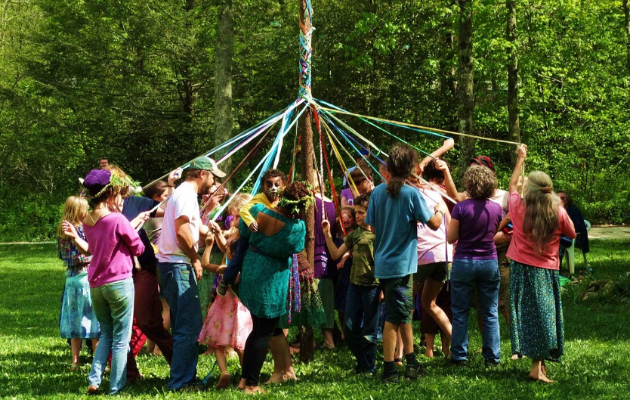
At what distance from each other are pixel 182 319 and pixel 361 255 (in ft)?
4.95

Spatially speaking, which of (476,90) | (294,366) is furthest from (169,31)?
(294,366)

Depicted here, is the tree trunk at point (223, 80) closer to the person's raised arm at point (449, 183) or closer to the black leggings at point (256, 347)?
the person's raised arm at point (449, 183)

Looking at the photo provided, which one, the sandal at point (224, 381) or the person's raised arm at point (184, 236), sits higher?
the person's raised arm at point (184, 236)

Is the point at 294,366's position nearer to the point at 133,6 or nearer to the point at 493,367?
the point at 493,367

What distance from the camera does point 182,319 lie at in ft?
17.1

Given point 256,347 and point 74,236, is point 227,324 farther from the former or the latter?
point 74,236

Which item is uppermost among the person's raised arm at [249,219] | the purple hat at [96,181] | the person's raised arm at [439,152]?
the person's raised arm at [439,152]

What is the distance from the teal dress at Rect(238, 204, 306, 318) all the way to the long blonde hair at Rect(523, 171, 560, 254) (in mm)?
1697

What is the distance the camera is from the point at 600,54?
19.7 m

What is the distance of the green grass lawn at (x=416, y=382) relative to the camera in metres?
4.98

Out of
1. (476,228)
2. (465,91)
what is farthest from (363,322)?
(465,91)

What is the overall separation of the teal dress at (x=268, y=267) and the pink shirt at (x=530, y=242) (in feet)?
5.42

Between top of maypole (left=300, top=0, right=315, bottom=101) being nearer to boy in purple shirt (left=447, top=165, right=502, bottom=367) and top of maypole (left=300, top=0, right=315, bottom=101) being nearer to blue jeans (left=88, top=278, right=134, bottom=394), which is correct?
boy in purple shirt (left=447, top=165, right=502, bottom=367)

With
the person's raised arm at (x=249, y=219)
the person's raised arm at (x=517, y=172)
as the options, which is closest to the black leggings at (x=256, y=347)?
the person's raised arm at (x=249, y=219)
